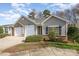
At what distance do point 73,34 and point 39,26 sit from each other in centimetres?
48

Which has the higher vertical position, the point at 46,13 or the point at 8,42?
the point at 46,13

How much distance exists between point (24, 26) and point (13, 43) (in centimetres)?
28

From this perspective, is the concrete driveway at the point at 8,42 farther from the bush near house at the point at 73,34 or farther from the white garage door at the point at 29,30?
the bush near house at the point at 73,34

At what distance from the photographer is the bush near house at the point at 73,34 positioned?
19.3 ft

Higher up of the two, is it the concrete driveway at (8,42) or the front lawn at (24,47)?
the concrete driveway at (8,42)

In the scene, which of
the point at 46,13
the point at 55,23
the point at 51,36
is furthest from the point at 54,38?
the point at 46,13

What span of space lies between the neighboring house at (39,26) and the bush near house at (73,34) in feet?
0.19

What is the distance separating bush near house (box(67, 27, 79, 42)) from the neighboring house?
6 cm

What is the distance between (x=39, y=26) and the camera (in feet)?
19.4

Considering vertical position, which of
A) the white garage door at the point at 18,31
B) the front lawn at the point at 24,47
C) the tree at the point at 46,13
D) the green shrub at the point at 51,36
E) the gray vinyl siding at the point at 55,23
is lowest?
the front lawn at the point at 24,47

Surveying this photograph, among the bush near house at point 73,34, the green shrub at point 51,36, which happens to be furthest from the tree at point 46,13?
the bush near house at point 73,34

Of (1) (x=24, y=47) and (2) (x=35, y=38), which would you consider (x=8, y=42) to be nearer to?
(1) (x=24, y=47)

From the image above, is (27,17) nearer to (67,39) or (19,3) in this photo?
(19,3)

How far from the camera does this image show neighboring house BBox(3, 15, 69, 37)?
5.89m
